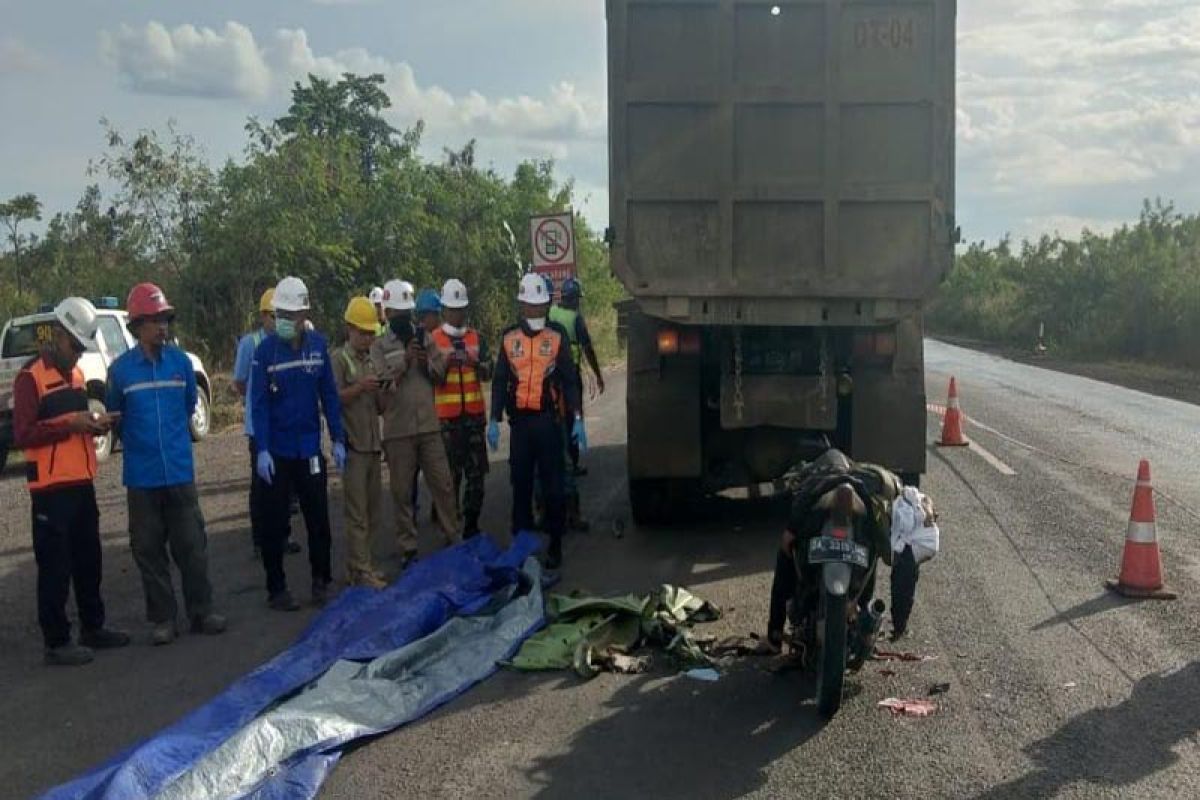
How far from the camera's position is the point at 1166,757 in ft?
16.0

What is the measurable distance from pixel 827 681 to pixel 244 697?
2.52 m

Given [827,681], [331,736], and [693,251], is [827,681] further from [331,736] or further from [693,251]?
[693,251]

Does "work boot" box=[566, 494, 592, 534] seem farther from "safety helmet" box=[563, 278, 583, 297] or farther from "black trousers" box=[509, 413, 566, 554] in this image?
"safety helmet" box=[563, 278, 583, 297]

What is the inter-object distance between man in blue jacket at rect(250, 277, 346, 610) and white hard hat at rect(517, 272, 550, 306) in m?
1.52

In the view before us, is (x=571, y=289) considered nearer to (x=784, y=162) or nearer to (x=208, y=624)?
(x=784, y=162)

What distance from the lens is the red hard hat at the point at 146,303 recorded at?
683 cm

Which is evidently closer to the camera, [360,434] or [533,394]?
[360,434]

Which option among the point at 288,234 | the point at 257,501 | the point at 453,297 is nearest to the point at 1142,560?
the point at 453,297

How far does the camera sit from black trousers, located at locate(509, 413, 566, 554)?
830 centimetres

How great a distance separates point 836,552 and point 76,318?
4.28 meters

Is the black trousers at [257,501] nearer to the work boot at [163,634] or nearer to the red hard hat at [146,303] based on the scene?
the work boot at [163,634]

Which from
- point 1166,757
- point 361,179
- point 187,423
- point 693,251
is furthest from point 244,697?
point 361,179

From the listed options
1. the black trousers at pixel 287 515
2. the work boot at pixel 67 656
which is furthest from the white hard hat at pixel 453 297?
the work boot at pixel 67 656

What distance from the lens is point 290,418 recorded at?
7516 millimetres
